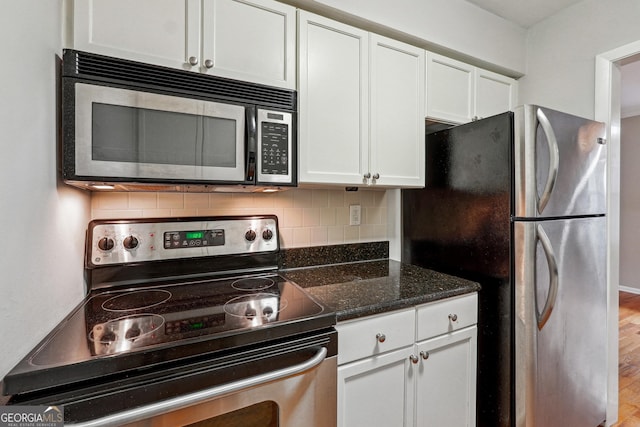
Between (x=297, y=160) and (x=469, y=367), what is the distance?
4.05 feet

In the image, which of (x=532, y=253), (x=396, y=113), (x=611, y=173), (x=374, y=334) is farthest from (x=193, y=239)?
(x=611, y=173)

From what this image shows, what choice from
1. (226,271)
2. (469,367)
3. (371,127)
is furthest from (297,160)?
(469,367)

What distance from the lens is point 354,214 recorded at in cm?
186

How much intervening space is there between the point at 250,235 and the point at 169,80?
2.45 feet

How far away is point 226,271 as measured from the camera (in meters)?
1.46

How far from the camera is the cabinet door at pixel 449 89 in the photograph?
5.51ft

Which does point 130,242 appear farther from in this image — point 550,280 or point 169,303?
point 550,280

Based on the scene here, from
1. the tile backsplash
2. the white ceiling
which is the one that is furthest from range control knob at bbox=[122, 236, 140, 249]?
the white ceiling

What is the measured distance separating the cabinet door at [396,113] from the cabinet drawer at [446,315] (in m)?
0.62

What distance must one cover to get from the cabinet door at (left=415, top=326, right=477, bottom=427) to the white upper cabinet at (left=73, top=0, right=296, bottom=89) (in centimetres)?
130

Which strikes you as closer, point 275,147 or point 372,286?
point 275,147

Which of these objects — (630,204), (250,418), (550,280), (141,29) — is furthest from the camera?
(630,204)

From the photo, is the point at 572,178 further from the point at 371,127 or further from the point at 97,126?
the point at 97,126

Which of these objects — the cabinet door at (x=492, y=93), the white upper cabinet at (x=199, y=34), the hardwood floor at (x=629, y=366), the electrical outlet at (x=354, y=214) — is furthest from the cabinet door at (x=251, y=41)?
the hardwood floor at (x=629, y=366)
